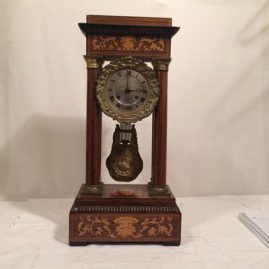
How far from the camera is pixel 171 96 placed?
1.65 metres

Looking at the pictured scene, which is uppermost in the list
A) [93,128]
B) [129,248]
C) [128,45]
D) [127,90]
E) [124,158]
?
[128,45]

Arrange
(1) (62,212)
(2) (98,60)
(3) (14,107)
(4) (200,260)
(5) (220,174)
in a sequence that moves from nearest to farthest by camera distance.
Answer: (4) (200,260), (2) (98,60), (1) (62,212), (3) (14,107), (5) (220,174)

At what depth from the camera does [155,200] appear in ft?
3.73

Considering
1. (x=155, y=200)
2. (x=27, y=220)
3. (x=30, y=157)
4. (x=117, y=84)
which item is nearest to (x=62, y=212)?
(x=27, y=220)

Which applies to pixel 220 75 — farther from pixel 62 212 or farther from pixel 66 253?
pixel 66 253

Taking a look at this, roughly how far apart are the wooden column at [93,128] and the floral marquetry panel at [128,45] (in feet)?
0.13

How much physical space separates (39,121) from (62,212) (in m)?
0.45

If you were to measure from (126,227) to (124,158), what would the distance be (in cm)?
23

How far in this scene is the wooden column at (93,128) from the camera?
1.13 meters

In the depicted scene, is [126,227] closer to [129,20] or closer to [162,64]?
[162,64]

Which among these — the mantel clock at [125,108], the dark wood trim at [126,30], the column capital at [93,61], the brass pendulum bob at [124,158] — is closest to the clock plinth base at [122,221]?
the mantel clock at [125,108]

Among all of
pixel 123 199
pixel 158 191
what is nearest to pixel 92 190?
pixel 123 199

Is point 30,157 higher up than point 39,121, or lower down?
lower down

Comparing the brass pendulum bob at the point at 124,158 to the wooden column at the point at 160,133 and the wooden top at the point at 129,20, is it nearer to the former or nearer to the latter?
the wooden column at the point at 160,133
